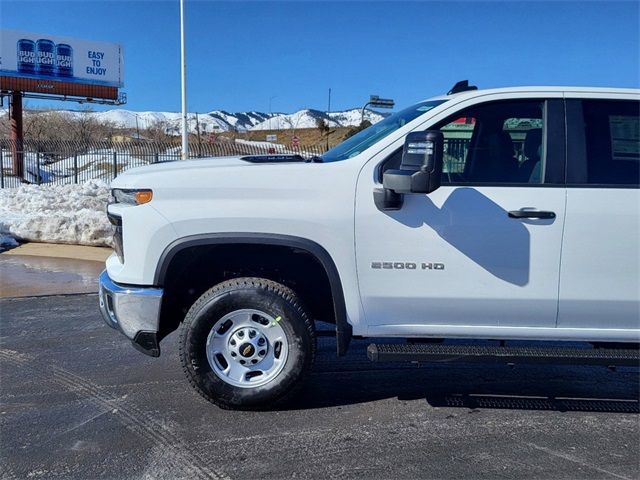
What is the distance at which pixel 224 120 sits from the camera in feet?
313

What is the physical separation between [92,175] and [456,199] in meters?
23.6

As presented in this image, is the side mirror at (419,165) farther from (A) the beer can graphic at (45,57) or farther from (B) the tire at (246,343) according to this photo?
(A) the beer can graphic at (45,57)

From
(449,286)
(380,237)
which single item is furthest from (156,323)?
(449,286)

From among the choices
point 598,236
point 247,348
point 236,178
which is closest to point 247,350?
point 247,348

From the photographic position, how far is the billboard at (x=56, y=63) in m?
34.4

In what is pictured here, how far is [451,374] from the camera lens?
495 centimetres

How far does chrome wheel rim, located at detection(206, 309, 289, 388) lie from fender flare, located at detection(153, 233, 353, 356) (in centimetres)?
41

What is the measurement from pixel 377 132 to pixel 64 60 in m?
37.0

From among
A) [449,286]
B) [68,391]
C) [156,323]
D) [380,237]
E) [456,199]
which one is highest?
[456,199]

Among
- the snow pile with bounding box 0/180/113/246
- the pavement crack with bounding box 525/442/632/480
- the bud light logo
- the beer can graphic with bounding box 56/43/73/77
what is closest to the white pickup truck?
the pavement crack with bounding box 525/442/632/480

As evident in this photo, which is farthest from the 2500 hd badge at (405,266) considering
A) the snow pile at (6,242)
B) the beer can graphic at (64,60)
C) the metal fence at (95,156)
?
the beer can graphic at (64,60)

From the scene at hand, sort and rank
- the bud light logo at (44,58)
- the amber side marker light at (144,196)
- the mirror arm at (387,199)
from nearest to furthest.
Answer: the mirror arm at (387,199)
the amber side marker light at (144,196)
the bud light logo at (44,58)

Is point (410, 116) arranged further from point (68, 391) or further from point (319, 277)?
point (68, 391)

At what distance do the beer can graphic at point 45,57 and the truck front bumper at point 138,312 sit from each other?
36323mm
